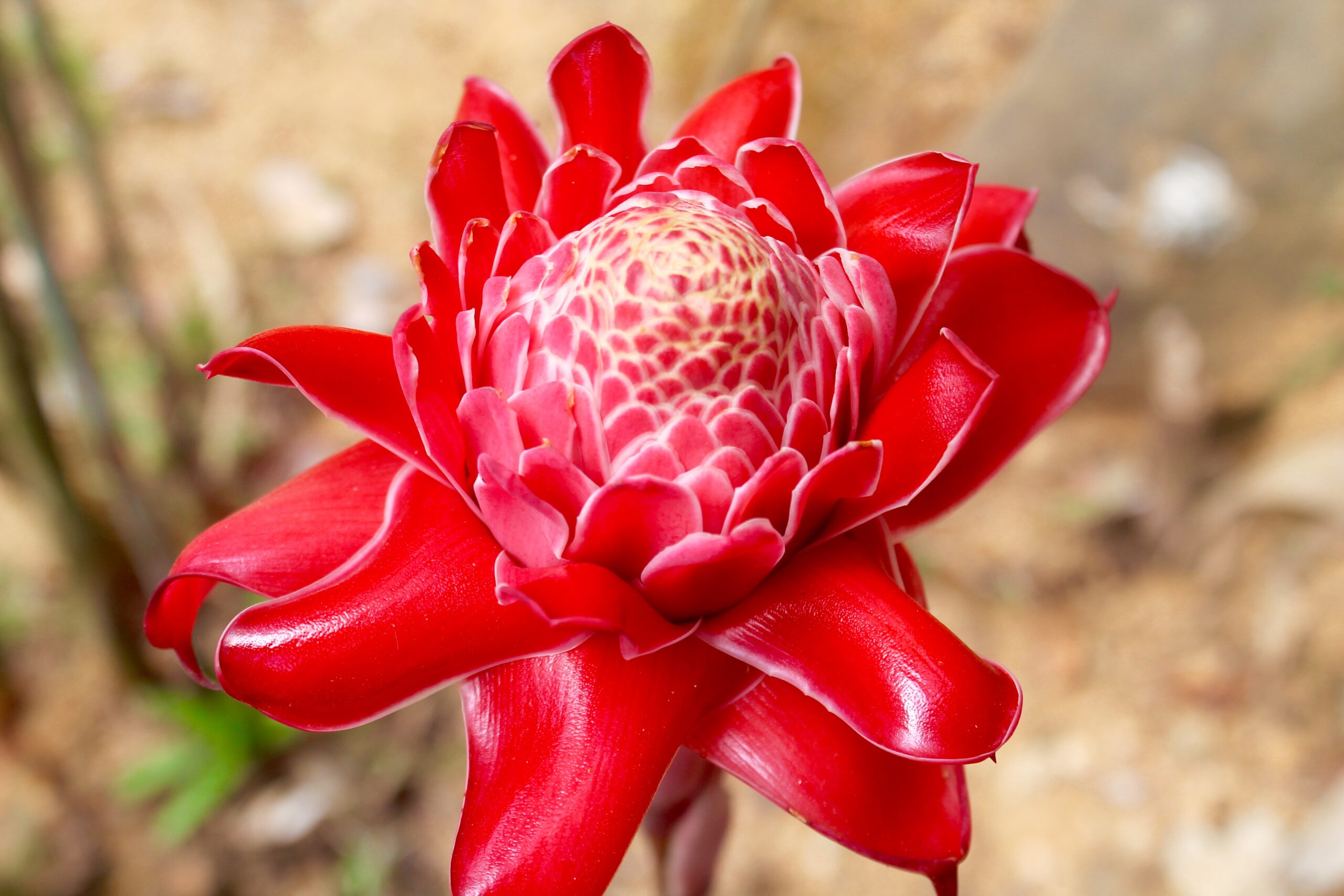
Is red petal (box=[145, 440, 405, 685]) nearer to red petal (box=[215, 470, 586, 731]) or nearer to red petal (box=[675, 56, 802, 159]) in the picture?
red petal (box=[215, 470, 586, 731])

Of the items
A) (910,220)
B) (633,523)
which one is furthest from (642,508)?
(910,220)

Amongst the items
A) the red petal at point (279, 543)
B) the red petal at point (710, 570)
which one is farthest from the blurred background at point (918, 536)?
the red petal at point (710, 570)

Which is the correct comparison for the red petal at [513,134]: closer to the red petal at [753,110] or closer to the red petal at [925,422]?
the red petal at [753,110]

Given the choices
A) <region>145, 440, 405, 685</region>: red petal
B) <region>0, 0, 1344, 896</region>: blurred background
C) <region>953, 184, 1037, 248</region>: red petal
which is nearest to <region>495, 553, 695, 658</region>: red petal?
<region>145, 440, 405, 685</region>: red petal

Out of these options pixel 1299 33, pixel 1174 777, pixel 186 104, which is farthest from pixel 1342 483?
pixel 186 104

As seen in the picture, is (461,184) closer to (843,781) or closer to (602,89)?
(602,89)
